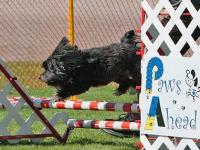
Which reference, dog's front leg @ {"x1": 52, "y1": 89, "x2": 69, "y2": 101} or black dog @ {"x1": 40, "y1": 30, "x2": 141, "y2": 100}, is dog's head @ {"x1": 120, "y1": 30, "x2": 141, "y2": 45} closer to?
black dog @ {"x1": 40, "y1": 30, "x2": 141, "y2": 100}

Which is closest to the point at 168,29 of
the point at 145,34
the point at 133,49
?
the point at 145,34

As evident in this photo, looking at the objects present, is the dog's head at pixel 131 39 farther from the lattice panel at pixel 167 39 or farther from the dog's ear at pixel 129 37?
the lattice panel at pixel 167 39

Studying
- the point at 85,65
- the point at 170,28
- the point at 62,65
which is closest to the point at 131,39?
the point at 85,65

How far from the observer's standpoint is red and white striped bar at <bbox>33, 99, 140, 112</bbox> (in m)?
6.23

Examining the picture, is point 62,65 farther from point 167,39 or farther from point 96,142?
point 167,39

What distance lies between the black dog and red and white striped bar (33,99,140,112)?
0.08 m

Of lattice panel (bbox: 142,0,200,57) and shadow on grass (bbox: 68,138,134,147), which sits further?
shadow on grass (bbox: 68,138,134,147)

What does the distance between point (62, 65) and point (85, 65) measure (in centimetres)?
25

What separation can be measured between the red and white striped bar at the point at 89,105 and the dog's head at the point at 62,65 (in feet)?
0.79

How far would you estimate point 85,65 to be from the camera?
257 inches

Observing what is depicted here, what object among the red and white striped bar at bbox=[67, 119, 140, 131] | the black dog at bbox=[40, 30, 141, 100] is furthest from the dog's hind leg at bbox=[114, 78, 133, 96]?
the red and white striped bar at bbox=[67, 119, 140, 131]

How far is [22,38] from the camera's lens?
16.0m

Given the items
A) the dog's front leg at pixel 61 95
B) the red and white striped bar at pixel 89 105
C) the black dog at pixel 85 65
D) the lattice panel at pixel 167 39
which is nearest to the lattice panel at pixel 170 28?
the lattice panel at pixel 167 39

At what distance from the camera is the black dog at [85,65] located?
6.43 m
